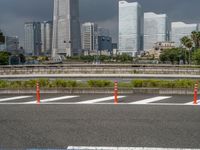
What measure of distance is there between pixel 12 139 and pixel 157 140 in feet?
12.8

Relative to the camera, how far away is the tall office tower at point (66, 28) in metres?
135

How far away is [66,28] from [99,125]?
125 meters

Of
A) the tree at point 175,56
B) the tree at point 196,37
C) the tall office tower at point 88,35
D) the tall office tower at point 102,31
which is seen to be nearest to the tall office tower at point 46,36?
the tall office tower at point 88,35

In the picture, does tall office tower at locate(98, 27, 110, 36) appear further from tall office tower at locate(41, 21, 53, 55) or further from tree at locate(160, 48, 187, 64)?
tree at locate(160, 48, 187, 64)

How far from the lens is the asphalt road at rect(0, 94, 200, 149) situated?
24.0 feet

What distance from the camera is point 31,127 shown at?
29.3 ft

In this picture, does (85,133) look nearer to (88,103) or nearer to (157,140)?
(157,140)

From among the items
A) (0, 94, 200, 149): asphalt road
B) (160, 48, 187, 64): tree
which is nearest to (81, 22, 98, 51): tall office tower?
(160, 48, 187, 64): tree

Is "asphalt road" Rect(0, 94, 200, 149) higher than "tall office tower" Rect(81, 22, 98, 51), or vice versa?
"tall office tower" Rect(81, 22, 98, 51)

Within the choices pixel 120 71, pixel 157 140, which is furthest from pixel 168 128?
pixel 120 71

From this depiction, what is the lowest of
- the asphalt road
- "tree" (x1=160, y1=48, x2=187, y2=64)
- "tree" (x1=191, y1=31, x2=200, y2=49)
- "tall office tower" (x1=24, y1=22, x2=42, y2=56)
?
the asphalt road

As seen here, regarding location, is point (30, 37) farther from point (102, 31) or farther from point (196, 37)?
point (196, 37)

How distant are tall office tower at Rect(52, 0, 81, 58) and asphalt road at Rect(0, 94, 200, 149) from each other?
11883 cm

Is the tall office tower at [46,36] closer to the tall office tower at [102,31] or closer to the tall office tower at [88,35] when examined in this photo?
the tall office tower at [88,35]
